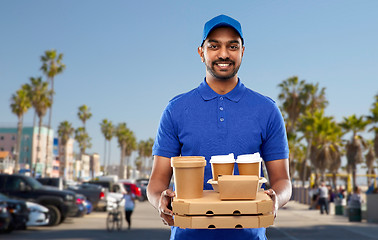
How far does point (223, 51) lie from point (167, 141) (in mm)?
581

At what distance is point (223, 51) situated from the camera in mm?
2611

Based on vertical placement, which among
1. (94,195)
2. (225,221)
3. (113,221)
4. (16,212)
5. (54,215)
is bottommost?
(113,221)

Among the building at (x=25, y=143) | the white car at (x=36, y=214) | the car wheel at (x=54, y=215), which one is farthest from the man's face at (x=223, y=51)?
the building at (x=25, y=143)

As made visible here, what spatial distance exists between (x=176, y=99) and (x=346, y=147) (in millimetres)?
59201

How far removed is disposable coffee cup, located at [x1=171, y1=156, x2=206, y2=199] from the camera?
7.20ft

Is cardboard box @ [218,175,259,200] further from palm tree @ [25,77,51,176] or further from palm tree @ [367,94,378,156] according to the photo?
palm tree @ [25,77,51,176]

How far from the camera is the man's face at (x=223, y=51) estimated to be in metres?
A: 2.62

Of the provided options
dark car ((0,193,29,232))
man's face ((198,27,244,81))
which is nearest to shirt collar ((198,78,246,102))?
man's face ((198,27,244,81))

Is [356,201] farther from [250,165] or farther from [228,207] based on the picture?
[228,207]

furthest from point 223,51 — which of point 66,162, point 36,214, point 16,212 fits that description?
point 66,162

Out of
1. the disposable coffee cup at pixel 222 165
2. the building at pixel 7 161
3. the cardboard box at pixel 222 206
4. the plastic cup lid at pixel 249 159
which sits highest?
the building at pixel 7 161

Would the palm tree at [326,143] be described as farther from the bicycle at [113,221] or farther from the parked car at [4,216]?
the parked car at [4,216]

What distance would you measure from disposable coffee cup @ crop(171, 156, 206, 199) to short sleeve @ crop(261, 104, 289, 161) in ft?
2.05

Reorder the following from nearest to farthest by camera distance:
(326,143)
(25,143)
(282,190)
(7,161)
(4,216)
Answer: (282,190) → (4,216) → (326,143) → (7,161) → (25,143)
